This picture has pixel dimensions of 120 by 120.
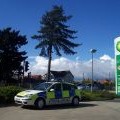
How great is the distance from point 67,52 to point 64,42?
1608 mm

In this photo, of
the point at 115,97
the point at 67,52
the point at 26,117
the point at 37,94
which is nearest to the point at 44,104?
the point at 37,94

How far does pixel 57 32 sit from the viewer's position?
55.9 metres

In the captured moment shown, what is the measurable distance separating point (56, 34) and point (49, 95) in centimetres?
3348

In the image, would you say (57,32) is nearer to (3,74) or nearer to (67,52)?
(67,52)

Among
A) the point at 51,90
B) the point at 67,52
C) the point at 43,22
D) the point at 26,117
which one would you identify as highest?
the point at 43,22

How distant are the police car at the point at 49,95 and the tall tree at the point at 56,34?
30.4m

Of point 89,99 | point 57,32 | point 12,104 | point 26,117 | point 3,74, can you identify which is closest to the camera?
point 26,117

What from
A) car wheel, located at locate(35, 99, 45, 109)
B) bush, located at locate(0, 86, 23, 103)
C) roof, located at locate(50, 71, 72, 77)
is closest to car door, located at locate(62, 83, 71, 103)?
car wheel, located at locate(35, 99, 45, 109)

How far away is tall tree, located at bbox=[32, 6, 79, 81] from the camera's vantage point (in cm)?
5578

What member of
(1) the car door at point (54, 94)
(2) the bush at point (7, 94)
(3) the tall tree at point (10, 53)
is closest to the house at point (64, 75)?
(3) the tall tree at point (10, 53)

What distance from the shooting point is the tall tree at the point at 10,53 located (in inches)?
2520

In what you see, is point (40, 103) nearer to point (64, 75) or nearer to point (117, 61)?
point (117, 61)

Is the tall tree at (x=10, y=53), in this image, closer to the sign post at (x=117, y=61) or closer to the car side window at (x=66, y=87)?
the sign post at (x=117, y=61)

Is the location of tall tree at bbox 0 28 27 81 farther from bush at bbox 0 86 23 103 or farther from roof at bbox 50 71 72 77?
roof at bbox 50 71 72 77
